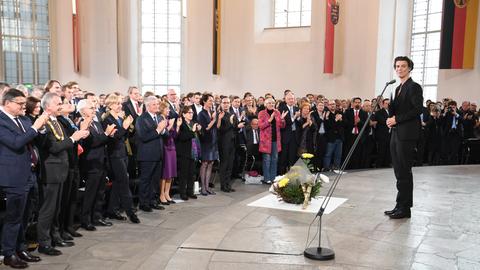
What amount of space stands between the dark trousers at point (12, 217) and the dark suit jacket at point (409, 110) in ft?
13.3

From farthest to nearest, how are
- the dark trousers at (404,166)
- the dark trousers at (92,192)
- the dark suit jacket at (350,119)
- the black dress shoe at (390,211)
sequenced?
1. the dark suit jacket at (350,119)
2. the dark trousers at (92,192)
3. the black dress shoe at (390,211)
4. the dark trousers at (404,166)

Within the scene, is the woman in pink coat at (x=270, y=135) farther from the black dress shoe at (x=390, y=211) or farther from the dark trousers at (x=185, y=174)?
the black dress shoe at (x=390, y=211)

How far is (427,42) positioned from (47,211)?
47.1 feet

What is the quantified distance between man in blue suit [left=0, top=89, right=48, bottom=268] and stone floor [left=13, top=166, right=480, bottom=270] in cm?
45

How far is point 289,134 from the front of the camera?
10.2 m

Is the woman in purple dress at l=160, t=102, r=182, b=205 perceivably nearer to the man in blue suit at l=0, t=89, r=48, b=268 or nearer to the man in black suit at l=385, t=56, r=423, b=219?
the man in blue suit at l=0, t=89, r=48, b=268

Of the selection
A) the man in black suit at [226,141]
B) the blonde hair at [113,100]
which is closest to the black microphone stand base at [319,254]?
the blonde hair at [113,100]

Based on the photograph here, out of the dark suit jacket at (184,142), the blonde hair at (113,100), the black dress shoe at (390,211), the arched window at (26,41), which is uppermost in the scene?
the arched window at (26,41)

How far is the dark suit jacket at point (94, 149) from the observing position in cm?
586

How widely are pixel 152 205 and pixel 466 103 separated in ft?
29.7

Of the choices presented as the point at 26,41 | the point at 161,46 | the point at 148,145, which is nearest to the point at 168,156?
the point at 148,145

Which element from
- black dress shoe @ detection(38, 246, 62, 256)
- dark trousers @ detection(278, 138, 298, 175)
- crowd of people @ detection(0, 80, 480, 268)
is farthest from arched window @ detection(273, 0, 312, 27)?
black dress shoe @ detection(38, 246, 62, 256)

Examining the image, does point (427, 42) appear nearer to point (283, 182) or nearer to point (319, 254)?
point (283, 182)

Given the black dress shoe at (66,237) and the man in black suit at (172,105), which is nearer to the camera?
the black dress shoe at (66,237)
